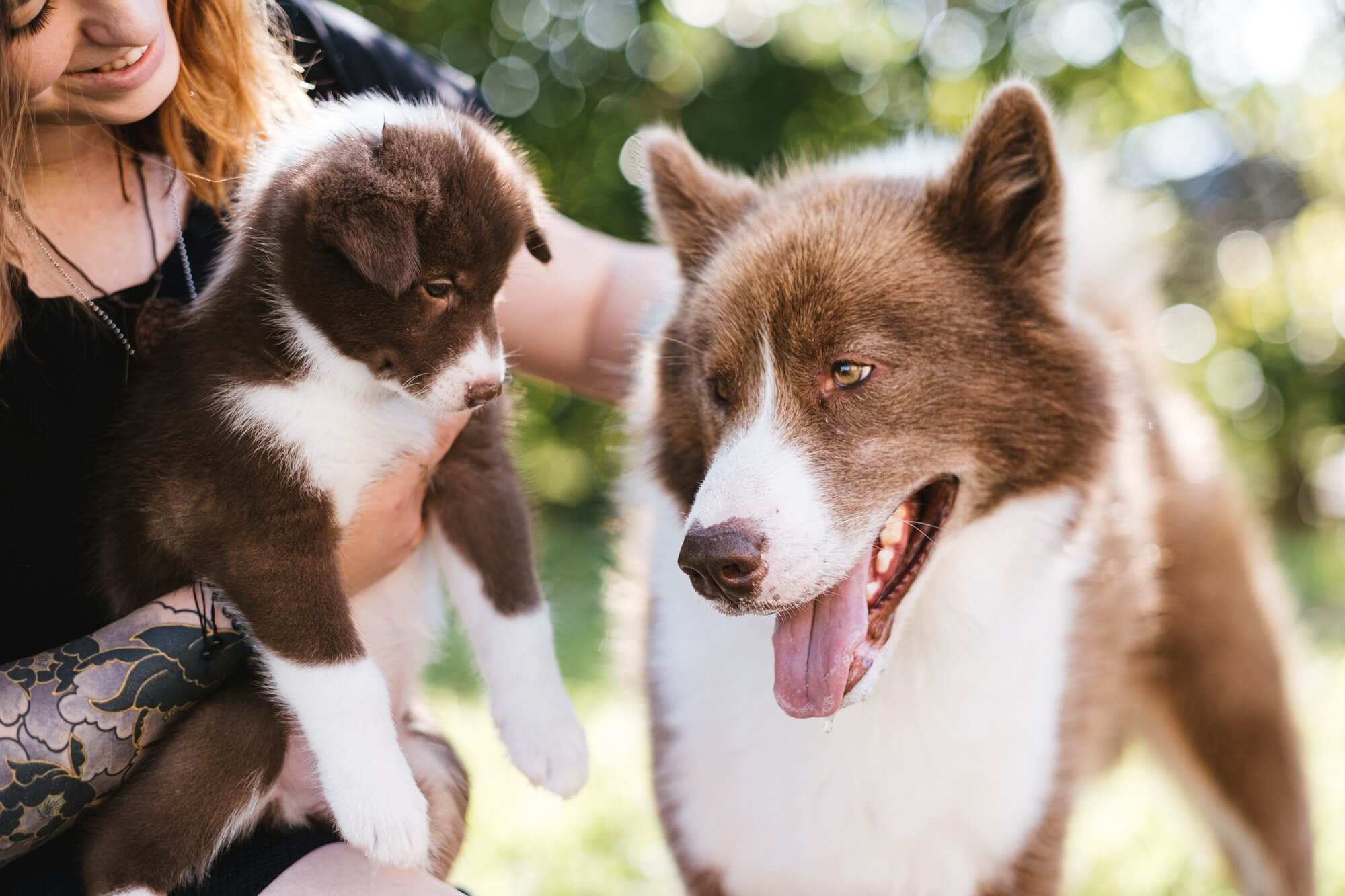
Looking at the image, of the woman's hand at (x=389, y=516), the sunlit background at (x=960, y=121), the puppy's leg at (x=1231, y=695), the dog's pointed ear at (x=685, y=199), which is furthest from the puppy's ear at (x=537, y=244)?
the sunlit background at (x=960, y=121)

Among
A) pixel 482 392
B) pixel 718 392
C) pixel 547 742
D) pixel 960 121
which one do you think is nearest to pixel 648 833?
pixel 547 742

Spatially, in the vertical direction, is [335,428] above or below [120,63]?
below

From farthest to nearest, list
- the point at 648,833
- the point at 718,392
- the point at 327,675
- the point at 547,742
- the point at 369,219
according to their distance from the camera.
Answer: the point at 648,833 → the point at 718,392 → the point at 547,742 → the point at 327,675 → the point at 369,219

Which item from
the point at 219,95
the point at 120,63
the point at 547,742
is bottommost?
the point at 547,742

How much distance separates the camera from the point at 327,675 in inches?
78.2

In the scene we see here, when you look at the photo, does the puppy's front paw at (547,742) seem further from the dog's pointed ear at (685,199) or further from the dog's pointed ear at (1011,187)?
the dog's pointed ear at (1011,187)

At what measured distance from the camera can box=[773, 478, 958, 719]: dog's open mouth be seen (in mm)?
2252

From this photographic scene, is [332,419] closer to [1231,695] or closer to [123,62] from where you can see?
[123,62]

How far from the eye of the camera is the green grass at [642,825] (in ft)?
12.9

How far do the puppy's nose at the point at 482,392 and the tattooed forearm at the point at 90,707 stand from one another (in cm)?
62

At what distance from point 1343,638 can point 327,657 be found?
21.5 ft

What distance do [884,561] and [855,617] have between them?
0.16 m

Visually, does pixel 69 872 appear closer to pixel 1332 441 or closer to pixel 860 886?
pixel 860 886

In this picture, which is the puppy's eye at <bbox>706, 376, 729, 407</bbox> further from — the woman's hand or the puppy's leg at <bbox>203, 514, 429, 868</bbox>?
the puppy's leg at <bbox>203, 514, 429, 868</bbox>
